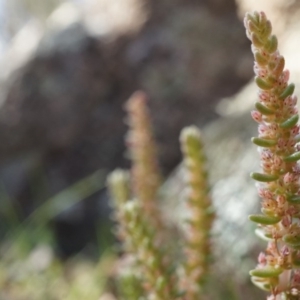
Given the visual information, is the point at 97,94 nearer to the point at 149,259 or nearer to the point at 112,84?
the point at 112,84

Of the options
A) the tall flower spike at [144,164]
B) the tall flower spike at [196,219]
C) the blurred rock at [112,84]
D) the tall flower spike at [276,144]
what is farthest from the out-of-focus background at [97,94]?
the tall flower spike at [276,144]

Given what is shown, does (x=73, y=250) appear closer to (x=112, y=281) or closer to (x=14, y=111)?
(x=14, y=111)

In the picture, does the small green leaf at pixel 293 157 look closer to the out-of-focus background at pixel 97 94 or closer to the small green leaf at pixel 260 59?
the small green leaf at pixel 260 59

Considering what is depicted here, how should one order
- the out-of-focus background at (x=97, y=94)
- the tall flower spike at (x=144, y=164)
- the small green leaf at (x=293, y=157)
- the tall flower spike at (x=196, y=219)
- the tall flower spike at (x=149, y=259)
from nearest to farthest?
the small green leaf at (x=293, y=157)
the tall flower spike at (x=149, y=259)
the tall flower spike at (x=196, y=219)
the tall flower spike at (x=144, y=164)
the out-of-focus background at (x=97, y=94)

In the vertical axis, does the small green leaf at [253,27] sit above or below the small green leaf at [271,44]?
above

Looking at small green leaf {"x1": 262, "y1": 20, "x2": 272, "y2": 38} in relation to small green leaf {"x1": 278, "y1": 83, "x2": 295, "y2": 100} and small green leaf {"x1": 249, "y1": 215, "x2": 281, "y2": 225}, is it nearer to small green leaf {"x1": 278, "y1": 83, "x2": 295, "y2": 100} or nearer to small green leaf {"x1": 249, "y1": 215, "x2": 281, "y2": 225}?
small green leaf {"x1": 278, "y1": 83, "x2": 295, "y2": 100}

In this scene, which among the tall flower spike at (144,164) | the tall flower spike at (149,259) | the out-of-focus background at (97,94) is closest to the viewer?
the tall flower spike at (149,259)

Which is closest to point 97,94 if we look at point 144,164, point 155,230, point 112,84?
point 112,84
